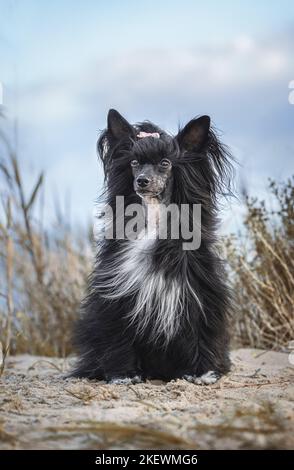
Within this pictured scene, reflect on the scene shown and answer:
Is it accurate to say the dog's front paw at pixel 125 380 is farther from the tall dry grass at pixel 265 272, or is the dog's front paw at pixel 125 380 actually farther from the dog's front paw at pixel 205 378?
the tall dry grass at pixel 265 272

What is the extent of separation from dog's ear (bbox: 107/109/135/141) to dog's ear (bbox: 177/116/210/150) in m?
0.38

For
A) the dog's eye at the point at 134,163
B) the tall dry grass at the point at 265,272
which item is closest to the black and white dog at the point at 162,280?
the dog's eye at the point at 134,163

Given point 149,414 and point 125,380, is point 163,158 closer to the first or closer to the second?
point 125,380

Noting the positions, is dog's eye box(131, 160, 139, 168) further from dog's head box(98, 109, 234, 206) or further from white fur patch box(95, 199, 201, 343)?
white fur patch box(95, 199, 201, 343)

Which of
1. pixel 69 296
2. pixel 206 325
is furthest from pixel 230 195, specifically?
pixel 69 296

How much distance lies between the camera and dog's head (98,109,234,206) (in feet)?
15.1

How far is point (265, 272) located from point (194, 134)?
106 inches

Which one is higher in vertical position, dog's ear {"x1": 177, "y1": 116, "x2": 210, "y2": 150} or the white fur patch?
dog's ear {"x1": 177, "y1": 116, "x2": 210, "y2": 150}

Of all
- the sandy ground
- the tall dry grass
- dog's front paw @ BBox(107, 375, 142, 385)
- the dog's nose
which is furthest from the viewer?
the tall dry grass

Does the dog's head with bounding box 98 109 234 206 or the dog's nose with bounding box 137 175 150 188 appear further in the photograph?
the dog's head with bounding box 98 109 234 206

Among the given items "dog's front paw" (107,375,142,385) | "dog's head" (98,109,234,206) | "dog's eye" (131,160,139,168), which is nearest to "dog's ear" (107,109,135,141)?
"dog's head" (98,109,234,206)

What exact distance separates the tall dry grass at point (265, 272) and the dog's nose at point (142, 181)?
2.60m

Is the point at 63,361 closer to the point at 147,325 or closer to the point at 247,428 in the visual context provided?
the point at 147,325

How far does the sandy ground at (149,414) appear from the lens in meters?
2.94
